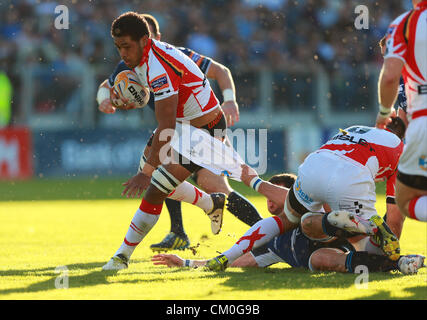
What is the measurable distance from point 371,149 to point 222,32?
14438mm

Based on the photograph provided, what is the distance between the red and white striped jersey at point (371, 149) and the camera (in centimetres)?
505

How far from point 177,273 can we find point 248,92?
14.0 metres

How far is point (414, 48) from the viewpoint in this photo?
4.27 meters

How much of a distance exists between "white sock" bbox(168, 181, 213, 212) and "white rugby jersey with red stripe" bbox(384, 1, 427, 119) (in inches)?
105

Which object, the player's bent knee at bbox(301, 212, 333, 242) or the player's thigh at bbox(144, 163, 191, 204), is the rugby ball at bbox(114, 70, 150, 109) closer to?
the player's thigh at bbox(144, 163, 191, 204)

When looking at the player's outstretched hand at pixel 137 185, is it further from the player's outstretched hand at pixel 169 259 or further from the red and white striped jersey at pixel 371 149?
the red and white striped jersey at pixel 371 149

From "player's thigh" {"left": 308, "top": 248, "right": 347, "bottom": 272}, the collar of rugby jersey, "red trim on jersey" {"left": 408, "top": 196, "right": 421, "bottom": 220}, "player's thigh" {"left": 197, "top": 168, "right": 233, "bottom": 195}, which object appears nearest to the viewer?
"red trim on jersey" {"left": 408, "top": 196, "right": 421, "bottom": 220}

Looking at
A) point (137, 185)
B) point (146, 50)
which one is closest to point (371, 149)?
point (137, 185)

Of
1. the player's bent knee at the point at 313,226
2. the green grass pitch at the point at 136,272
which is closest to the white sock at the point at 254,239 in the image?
the green grass pitch at the point at 136,272

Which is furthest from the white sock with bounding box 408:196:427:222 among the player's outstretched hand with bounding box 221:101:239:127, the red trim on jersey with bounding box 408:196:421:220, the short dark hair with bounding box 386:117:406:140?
the player's outstretched hand with bounding box 221:101:239:127

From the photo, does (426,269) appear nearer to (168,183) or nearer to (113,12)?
(168,183)

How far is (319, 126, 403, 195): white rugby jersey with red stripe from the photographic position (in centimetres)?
505

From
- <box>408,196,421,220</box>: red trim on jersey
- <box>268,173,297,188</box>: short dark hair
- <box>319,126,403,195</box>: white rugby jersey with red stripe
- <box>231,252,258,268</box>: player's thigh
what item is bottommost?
<box>231,252,258,268</box>: player's thigh
